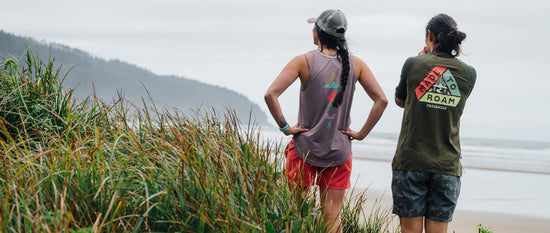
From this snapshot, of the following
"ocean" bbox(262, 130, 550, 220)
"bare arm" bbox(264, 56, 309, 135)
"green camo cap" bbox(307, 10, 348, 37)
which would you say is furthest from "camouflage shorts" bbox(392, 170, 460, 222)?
"ocean" bbox(262, 130, 550, 220)

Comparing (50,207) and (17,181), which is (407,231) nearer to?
(50,207)

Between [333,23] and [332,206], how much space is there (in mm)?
1357

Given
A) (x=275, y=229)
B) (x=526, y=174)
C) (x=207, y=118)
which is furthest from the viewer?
(x=526, y=174)

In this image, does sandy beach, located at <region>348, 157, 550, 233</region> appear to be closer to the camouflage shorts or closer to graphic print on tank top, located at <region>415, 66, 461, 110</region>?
the camouflage shorts

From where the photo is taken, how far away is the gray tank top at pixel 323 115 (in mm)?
3447

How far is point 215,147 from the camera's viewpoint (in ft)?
11.9

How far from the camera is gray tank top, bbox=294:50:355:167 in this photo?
3.45 meters

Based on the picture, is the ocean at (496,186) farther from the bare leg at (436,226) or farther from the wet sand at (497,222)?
the bare leg at (436,226)

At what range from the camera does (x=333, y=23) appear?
351 centimetres

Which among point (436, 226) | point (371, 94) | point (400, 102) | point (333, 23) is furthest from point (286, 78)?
point (436, 226)

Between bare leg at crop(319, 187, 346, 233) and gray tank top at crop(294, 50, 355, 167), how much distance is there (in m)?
0.24

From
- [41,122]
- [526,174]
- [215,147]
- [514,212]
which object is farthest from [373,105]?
[526,174]

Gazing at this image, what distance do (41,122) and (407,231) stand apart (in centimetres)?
350

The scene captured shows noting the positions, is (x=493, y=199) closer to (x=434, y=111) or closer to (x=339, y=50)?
(x=434, y=111)
